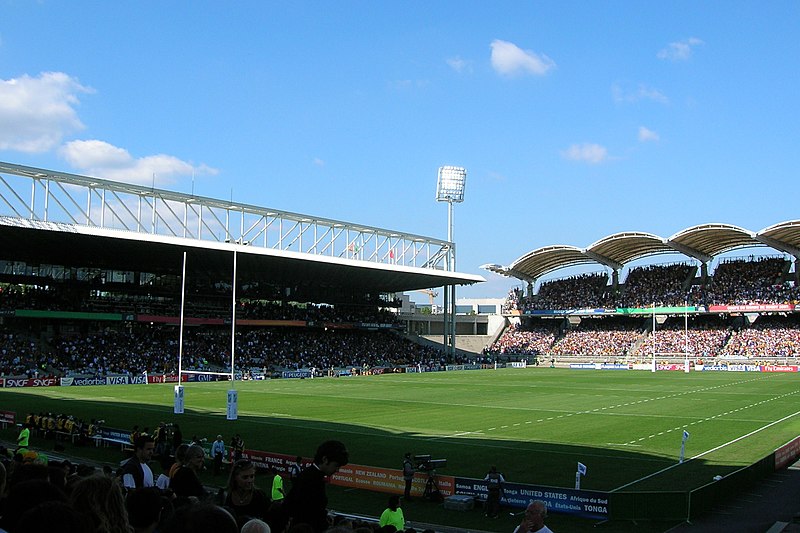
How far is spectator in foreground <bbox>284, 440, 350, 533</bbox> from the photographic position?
640 centimetres

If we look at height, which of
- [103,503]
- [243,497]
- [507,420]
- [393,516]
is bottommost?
[507,420]

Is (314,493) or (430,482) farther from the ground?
(314,493)

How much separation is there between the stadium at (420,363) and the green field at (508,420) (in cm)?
18

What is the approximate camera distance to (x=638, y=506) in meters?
17.1

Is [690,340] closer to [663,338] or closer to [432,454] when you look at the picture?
[663,338]

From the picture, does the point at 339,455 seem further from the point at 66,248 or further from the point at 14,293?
the point at 14,293

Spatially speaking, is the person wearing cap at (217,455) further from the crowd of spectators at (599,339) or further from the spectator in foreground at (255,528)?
the crowd of spectators at (599,339)

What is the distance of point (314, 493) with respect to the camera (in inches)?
253

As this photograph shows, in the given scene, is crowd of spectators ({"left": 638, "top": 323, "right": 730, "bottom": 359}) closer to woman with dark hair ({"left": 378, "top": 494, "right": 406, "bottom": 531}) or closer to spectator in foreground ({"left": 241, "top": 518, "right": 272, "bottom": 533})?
woman with dark hair ({"left": 378, "top": 494, "right": 406, "bottom": 531})

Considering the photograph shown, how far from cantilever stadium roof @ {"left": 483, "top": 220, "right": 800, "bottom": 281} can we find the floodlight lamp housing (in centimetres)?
1202

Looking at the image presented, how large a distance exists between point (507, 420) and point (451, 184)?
60.4 meters

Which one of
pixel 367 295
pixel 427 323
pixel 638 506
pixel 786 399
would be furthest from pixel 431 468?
pixel 427 323

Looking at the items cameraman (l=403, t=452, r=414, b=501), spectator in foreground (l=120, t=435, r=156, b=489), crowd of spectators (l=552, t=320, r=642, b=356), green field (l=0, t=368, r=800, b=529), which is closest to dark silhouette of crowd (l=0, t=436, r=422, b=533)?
spectator in foreground (l=120, t=435, r=156, b=489)

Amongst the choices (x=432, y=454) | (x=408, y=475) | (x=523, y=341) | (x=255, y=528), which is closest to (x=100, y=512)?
(x=255, y=528)
